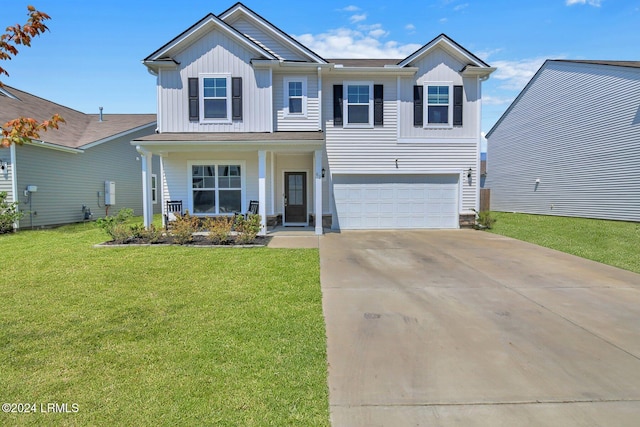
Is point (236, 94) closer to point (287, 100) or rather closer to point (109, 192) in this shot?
point (287, 100)

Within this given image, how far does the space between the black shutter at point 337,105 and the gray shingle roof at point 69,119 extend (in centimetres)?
1044

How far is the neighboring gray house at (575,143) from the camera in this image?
1544 centimetres

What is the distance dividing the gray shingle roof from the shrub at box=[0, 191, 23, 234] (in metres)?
3.02

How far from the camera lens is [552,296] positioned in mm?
5891

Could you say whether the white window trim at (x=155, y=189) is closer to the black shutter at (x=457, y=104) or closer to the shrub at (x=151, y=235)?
the shrub at (x=151, y=235)

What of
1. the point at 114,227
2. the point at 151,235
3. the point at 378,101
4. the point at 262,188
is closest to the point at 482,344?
the point at 262,188

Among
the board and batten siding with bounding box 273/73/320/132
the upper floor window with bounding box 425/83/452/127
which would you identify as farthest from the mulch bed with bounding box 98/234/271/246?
the upper floor window with bounding box 425/83/452/127

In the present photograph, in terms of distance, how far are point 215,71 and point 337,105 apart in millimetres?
4713

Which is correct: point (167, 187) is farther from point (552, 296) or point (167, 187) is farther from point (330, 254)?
point (552, 296)

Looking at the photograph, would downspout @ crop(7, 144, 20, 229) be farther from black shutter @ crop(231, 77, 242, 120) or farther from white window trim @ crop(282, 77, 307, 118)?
white window trim @ crop(282, 77, 307, 118)

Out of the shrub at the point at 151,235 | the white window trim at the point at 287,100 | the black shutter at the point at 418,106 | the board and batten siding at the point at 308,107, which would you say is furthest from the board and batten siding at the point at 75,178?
the black shutter at the point at 418,106

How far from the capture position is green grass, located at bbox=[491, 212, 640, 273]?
29.9 ft

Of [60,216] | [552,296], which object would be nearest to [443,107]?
[552,296]

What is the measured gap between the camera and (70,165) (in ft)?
52.8
